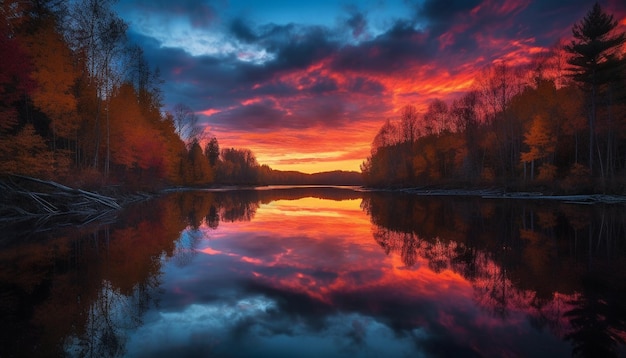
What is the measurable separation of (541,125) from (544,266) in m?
38.2

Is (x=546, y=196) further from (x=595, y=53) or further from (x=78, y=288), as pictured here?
(x=78, y=288)

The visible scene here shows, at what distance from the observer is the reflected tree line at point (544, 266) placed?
445 centimetres

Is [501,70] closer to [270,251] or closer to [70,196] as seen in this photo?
[270,251]

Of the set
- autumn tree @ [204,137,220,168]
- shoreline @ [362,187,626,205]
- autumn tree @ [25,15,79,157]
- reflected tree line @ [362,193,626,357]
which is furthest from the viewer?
autumn tree @ [204,137,220,168]

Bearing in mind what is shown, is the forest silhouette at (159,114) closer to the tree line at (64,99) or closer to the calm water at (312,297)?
the tree line at (64,99)

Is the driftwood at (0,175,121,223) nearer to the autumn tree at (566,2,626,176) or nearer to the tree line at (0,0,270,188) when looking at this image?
the tree line at (0,0,270,188)

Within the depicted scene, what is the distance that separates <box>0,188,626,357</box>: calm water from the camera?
3.96 meters

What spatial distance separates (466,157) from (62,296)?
58.3 m

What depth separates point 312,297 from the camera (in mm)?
5750

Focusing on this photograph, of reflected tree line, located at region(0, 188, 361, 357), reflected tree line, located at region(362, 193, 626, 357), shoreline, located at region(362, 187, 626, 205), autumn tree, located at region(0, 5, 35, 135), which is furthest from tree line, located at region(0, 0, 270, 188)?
shoreline, located at region(362, 187, 626, 205)

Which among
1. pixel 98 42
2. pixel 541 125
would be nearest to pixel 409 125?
pixel 541 125

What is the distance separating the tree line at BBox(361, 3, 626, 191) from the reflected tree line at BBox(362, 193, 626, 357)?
21812 millimetres

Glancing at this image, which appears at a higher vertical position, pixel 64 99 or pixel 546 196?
pixel 64 99

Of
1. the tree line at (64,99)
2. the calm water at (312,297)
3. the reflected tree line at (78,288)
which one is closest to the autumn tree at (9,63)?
Result: the tree line at (64,99)
